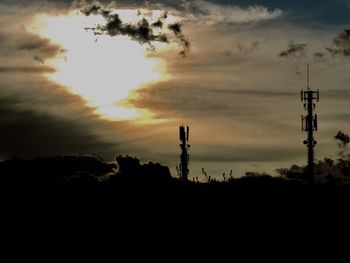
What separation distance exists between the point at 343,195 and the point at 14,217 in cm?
6366

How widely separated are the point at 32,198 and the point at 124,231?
3962cm

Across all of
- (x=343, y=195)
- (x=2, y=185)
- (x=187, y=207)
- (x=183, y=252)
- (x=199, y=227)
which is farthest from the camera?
(x=2, y=185)

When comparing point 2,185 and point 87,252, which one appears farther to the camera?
point 2,185

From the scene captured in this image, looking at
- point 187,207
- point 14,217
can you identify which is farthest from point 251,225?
point 14,217

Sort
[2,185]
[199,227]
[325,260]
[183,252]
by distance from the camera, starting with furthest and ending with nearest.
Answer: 1. [2,185]
2. [199,227]
3. [183,252]
4. [325,260]

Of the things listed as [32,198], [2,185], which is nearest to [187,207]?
[32,198]

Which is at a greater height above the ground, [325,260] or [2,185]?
[2,185]

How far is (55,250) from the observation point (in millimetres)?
98438

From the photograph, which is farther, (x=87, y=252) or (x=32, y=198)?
(x=32, y=198)

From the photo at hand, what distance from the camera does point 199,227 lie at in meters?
106

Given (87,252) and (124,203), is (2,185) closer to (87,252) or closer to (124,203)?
(124,203)

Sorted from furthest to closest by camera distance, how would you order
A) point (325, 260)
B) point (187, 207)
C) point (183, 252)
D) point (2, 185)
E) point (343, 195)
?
1. point (2, 185)
2. point (343, 195)
3. point (187, 207)
4. point (183, 252)
5. point (325, 260)

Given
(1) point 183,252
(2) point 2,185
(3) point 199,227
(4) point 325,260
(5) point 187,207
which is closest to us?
(4) point 325,260

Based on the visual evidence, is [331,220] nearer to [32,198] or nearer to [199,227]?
[199,227]
